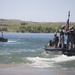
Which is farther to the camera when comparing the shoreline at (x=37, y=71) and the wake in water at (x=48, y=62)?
the wake in water at (x=48, y=62)

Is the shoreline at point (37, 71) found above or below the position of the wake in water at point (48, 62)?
above

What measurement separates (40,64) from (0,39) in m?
50.8

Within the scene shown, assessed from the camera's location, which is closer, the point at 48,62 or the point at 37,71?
the point at 37,71

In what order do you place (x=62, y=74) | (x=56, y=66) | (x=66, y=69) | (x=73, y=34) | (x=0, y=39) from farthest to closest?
(x=0, y=39) → (x=73, y=34) → (x=56, y=66) → (x=66, y=69) → (x=62, y=74)

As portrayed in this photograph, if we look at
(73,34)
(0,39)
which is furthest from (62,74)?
(0,39)

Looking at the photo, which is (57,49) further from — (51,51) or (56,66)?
(56,66)

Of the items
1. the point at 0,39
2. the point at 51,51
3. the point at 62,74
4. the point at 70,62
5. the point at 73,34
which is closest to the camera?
the point at 62,74

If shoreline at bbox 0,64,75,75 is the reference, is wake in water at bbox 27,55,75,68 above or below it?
below

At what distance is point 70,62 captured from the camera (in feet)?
97.6

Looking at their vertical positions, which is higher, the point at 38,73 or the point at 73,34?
the point at 73,34

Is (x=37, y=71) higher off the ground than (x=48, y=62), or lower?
higher

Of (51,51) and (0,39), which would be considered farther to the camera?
(0,39)

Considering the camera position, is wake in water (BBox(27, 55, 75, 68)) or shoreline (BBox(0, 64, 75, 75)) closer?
shoreline (BBox(0, 64, 75, 75))

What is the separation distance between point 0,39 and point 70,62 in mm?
49764
